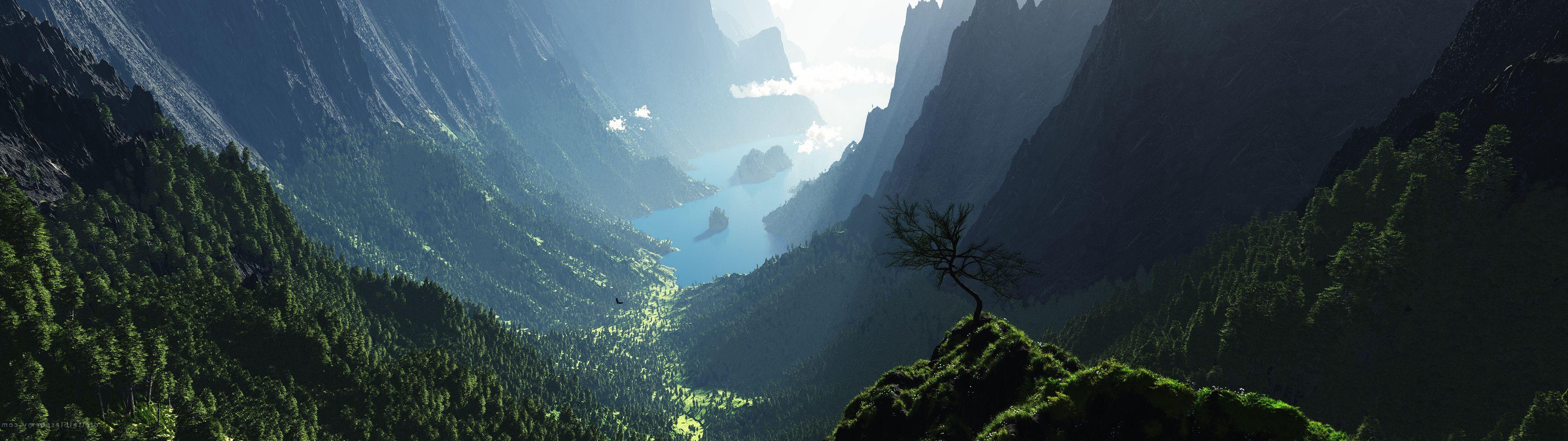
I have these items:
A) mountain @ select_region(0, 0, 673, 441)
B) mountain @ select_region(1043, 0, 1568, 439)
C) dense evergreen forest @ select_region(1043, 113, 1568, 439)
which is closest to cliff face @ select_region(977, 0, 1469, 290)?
mountain @ select_region(1043, 0, 1568, 439)

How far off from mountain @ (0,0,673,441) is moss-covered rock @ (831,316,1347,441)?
290 ft

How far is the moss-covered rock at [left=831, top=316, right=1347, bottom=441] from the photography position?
937 inches

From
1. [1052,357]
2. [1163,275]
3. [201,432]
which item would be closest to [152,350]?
[201,432]

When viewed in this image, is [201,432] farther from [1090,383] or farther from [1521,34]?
[1521,34]

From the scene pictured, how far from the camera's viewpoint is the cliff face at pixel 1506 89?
241 ft

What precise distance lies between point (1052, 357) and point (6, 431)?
102088mm

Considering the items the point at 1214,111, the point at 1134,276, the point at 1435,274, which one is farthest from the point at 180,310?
the point at 1214,111

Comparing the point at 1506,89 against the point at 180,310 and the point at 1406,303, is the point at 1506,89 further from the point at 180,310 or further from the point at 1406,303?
the point at 180,310

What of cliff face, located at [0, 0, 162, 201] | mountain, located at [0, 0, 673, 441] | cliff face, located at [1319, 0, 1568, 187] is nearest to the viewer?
cliff face, located at [1319, 0, 1568, 187]

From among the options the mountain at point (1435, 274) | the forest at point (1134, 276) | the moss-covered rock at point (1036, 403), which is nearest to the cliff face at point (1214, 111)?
the forest at point (1134, 276)

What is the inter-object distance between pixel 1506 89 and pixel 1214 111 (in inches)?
2864

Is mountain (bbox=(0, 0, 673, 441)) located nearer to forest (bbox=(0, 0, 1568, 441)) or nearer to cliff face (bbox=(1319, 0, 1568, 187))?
forest (bbox=(0, 0, 1568, 441))

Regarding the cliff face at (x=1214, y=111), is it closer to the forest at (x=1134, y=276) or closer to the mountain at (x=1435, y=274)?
the forest at (x=1134, y=276)

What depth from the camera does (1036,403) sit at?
2917 cm
